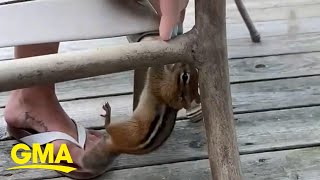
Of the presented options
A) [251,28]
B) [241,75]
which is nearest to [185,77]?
[241,75]

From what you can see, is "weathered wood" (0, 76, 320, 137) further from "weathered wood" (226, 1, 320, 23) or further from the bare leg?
"weathered wood" (226, 1, 320, 23)

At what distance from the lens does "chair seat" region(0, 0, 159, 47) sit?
0.89m

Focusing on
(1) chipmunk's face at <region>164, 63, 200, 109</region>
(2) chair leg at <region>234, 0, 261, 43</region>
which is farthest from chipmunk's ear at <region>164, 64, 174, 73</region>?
(2) chair leg at <region>234, 0, 261, 43</region>

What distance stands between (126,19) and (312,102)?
0.67 m

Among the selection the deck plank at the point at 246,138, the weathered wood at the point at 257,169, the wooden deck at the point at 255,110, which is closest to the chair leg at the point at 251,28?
the wooden deck at the point at 255,110

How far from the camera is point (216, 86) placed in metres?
0.90

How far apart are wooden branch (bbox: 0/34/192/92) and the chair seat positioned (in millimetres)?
49

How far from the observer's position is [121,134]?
1073 mm

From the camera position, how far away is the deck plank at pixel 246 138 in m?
1.24

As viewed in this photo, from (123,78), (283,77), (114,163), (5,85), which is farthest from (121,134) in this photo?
(283,77)

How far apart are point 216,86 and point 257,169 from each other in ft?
1.15

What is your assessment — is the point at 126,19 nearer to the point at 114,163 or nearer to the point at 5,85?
the point at 5,85

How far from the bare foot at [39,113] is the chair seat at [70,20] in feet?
1.20

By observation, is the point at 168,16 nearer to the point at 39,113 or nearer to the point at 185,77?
the point at 185,77
